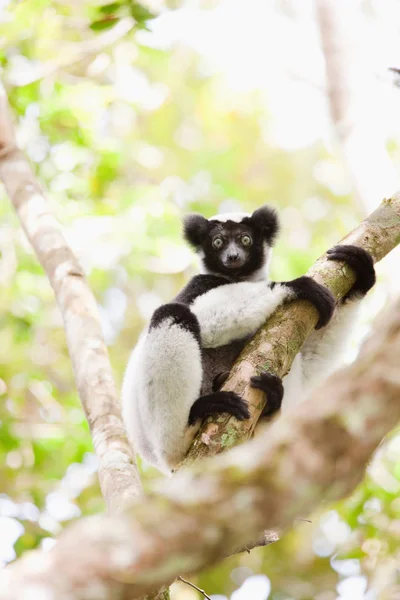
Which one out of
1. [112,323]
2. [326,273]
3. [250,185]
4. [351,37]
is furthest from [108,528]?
[250,185]

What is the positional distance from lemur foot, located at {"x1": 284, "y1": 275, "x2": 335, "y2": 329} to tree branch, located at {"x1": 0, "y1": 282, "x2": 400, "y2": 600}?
74.3 inches

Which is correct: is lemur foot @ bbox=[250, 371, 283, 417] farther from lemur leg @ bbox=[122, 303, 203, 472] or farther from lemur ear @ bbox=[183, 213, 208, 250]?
lemur ear @ bbox=[183, 213, 208, 250]

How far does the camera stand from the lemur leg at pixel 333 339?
3492 millimetres

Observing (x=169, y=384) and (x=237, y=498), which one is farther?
(x=169, y=384)

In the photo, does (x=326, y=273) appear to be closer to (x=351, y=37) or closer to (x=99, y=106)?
A: (x=99, y=106)

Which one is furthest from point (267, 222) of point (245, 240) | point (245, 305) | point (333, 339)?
point (245, 305)

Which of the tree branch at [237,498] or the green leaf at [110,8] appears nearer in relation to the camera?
the tree branch at [237,498]

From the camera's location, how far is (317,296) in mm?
3109

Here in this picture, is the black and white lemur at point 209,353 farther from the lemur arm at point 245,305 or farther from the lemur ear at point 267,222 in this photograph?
the lemur ear at point 267,222

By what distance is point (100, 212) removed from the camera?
6.43m

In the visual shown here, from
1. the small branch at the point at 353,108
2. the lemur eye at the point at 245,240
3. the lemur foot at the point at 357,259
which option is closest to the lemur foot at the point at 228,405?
the lemur foot at the point at 357,259

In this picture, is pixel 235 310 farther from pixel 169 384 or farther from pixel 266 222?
pixel 266 222

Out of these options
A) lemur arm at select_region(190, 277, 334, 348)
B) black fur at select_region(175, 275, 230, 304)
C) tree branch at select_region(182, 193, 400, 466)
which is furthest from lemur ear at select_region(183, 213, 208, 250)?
tree branch at select_region(182, 193, 400, 466)

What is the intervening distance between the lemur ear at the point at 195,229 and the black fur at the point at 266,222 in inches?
10.5
